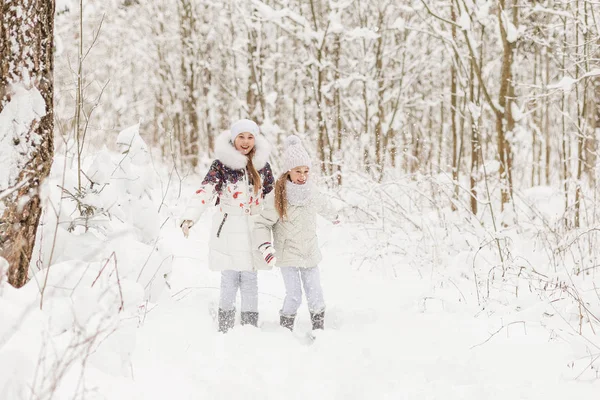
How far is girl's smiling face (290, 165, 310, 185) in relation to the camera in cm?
385

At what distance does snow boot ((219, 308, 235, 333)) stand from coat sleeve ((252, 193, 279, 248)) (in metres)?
0.56

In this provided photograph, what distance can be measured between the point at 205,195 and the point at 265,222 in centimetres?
50

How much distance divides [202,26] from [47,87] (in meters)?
12.9

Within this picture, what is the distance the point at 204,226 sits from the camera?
8.67m

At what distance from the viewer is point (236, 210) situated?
12.8 ft

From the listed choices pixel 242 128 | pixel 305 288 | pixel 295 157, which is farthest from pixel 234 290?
pixel 242 128

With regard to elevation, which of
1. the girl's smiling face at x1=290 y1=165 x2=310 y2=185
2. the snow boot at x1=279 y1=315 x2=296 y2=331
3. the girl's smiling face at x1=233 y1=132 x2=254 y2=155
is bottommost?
the snow boot at x1=279 y1=315 x2=296 y2=331

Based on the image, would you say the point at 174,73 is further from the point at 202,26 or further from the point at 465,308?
the point at 465,308

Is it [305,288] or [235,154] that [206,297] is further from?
[235,154]

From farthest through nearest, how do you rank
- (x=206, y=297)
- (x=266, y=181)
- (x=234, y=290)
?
1. (x=206, y=297)
2. (x=266, y=181)
3. (x=234, y=290)

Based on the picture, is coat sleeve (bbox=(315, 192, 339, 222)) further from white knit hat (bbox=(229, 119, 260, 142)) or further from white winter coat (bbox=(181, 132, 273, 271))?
white knit hat (bbox=(229, 119, 260, 142))

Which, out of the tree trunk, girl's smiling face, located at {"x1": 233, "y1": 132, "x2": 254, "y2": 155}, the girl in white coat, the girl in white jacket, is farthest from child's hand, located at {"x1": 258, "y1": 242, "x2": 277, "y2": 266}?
the tree trunk

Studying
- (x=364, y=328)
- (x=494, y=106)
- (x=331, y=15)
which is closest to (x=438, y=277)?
(x=364, y=328)

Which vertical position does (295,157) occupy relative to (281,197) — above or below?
above
